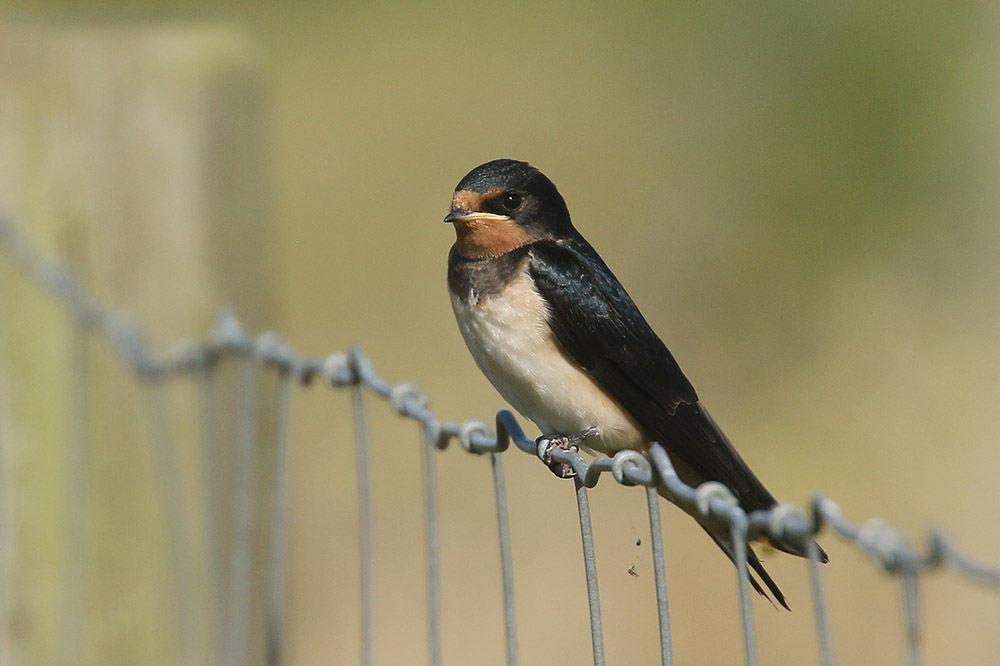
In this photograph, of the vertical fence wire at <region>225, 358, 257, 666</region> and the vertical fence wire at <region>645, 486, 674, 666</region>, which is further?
the vertical fence wire at <region>225, 358, 257, 666</region>

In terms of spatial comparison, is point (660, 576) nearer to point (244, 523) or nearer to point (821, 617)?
point (821, 617)

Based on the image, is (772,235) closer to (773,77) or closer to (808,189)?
(808,189)

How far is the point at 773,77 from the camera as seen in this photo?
5.73m

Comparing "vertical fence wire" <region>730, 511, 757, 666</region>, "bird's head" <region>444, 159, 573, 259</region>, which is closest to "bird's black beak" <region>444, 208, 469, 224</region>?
Answer: "bird's head" <region>444, 159, 573, 259</region>

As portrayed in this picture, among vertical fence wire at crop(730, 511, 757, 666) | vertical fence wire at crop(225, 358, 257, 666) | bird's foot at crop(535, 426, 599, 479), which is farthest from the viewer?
bird's foot at crop(535, 426, 599, 479)

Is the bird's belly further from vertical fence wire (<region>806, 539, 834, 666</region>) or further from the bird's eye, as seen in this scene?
vertical fence wire (<region>806, 539, 834, 666</region>)

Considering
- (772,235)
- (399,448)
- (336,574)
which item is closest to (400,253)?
(399,448)

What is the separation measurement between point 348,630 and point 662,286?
1.68 metres

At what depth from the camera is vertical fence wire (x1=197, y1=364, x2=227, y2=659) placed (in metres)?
1.91

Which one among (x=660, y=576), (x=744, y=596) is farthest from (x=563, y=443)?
A: (x=744, y=596)

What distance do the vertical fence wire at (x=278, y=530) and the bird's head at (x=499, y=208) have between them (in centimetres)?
39

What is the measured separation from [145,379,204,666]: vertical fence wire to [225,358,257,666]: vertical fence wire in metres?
0.05

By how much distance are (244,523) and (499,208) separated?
1.91 feet

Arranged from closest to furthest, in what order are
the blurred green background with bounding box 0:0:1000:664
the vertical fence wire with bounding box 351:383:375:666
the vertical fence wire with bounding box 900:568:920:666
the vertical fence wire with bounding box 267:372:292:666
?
the vertical fence wire with bounding box 900:568:920:666 → the vertical fence wire with bounding box 351:383:375:666 → the vertical fence wire with bounding box 267:372:292:666 → the blurred green background with bounding box 0:0:1000:664
